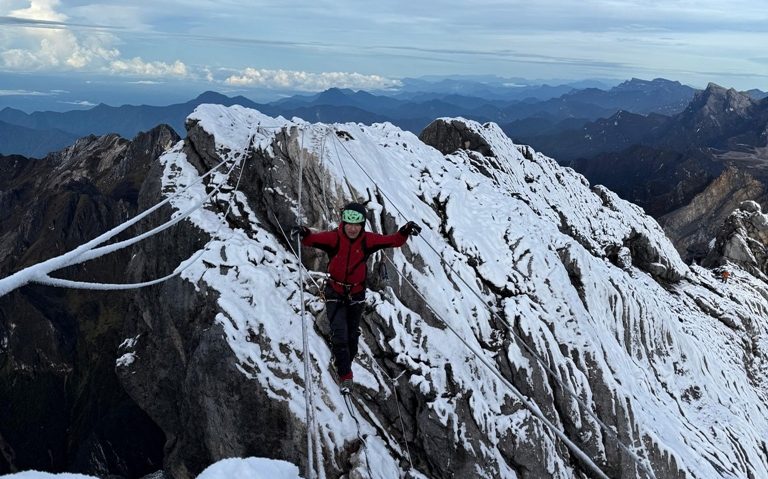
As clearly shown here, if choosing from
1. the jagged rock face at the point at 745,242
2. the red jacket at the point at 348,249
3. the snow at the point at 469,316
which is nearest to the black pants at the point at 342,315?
the red jacket at the point at 348,249

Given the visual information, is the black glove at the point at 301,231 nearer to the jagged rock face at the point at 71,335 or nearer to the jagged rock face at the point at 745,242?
the jagged rock face at the point at 745,242

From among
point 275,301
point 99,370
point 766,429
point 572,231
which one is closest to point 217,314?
point 275,301

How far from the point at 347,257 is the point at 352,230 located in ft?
2.53

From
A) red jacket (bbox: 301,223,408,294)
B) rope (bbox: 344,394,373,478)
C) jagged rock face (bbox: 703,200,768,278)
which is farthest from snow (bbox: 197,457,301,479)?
jagged rock face (bbox: 703,200,768,278)

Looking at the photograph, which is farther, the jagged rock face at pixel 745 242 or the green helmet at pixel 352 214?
the jagged rock face at pixel 745 242

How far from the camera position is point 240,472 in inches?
236

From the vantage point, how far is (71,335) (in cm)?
10881

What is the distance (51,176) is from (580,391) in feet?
615

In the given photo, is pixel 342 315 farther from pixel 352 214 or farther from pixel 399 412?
pixel 399 412

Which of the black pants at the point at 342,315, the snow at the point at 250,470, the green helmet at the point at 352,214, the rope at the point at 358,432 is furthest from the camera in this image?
the rope at the point at 358,432

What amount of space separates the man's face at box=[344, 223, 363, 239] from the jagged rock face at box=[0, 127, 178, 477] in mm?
66051

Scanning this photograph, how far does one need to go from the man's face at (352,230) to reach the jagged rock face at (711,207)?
177 m

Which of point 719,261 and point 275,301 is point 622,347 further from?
point 719,261

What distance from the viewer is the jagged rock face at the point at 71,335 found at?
71000 millimetres
